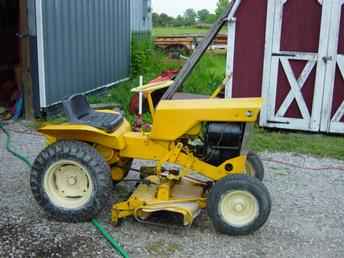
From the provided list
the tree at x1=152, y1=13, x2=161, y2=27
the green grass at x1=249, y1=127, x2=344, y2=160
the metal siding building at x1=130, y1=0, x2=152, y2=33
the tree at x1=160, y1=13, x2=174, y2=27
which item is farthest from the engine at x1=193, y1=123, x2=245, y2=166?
the tree at x1=152, y1=13, x2=161, y2=27

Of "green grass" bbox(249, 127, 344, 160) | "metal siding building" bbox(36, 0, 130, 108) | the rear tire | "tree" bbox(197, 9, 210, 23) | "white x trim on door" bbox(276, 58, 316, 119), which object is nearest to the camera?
the rear tire

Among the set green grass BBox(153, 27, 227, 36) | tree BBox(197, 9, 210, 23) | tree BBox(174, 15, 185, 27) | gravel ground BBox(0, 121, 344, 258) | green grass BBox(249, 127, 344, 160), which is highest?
tree BBox(197, 9, 210, 23)

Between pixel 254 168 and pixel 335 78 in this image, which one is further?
pixel 335 78

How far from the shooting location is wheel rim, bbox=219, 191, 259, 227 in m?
3.94

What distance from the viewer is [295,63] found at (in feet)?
25.3

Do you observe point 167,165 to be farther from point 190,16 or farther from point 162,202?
point 190,16

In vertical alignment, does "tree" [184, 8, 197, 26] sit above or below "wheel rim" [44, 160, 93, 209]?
above

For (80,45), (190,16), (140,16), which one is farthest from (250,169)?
(190,16)

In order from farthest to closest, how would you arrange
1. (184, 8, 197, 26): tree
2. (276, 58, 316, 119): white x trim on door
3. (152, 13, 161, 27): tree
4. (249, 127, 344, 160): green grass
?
(184, 8, 197, 26): tree, (152, 13, 161, 27): tree, (276, 58, 316, 119): white x trim on door, (249, 127, 344, 160): green grass

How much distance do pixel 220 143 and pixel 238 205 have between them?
0.50 metres

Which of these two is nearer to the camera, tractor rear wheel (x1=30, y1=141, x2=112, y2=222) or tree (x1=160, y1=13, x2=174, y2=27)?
tractor rear wheel (x1=30, y1=141, x2=112, y2=222)

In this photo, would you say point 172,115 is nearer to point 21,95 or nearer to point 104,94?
point 21,95

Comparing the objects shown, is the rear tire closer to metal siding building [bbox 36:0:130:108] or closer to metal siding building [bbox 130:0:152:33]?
metal siding building [bbox 36:0:130:108]

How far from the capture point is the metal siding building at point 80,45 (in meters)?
8.05
